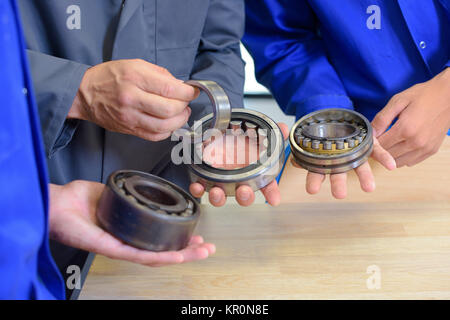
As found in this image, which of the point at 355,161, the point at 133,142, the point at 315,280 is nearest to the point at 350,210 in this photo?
the point at 355,161

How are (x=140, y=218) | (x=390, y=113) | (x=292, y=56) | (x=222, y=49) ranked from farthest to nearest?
(x=292, y=56) < (x=222, y=49) < (x=390, y=113) < (x=140, y=218)

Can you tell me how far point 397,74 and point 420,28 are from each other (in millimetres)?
118

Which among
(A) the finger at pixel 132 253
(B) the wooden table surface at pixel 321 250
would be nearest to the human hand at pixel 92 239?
(A) the finger at pixel 132 253

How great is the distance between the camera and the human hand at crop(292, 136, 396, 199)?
83 cm

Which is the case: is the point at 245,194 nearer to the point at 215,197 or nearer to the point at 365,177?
the point at 215,197

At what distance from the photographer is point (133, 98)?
29.0 inches

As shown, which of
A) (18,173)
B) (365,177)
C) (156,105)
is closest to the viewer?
(18,173)

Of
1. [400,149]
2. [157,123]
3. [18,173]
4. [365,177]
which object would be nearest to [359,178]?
[365,177]

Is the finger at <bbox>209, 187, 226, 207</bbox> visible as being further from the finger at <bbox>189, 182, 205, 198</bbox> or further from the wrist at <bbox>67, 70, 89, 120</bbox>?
the wrist at <bbox>67, 70, 89, 120</bbox>

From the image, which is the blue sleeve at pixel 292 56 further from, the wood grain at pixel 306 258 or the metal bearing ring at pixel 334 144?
the wood grain at pixel 306 258

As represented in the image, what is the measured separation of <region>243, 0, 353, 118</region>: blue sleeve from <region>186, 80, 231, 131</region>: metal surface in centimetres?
36

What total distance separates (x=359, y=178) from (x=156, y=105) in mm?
411

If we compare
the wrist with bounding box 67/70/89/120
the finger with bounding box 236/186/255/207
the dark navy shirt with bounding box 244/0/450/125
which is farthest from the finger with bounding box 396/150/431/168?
the wrist with bounding box 67/70/89/120

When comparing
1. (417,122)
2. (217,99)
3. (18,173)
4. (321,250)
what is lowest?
(321,250)
